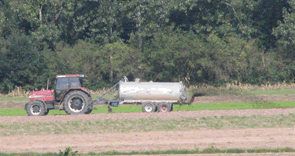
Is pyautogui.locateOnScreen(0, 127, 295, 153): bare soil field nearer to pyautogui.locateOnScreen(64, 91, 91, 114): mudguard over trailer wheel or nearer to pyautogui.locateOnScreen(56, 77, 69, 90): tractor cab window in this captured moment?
pyautogui.locateOnScreen(64, 91, 91, 114): mudguard over trailer wheel

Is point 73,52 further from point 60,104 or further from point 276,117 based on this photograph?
point 276,117

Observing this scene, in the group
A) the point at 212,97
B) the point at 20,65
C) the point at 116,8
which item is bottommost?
the point at 212,97

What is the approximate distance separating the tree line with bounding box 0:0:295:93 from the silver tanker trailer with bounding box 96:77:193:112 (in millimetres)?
14376

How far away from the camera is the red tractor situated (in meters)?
20.9

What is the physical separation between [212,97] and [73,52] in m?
14.1

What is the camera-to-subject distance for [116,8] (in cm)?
3909

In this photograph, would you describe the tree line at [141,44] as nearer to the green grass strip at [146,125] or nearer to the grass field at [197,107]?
the grass field at [197,107]

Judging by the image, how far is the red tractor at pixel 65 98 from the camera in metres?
20.9

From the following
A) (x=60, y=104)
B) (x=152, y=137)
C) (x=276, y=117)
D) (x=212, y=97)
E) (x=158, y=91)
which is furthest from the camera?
(x=212, y=97)

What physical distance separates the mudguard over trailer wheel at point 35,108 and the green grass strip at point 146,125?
2675mm

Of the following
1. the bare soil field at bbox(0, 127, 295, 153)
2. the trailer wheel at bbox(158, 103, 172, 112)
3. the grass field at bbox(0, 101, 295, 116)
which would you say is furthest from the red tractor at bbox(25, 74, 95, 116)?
the bare soil field at bbox(0, 127, 295, 153)

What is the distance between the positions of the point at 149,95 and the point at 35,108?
19.5 feet

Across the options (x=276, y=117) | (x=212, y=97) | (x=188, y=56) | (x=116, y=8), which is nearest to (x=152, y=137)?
(x=276, y=117)

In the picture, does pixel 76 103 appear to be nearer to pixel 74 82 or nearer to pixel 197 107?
pixel 74 82
